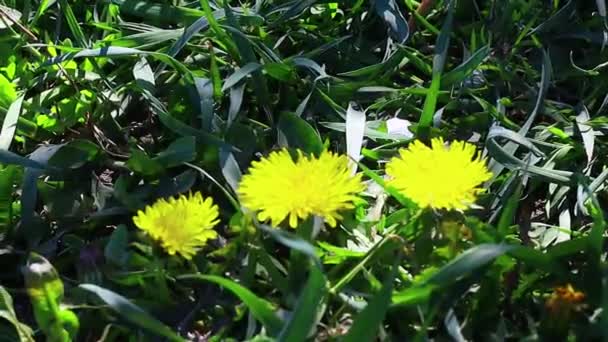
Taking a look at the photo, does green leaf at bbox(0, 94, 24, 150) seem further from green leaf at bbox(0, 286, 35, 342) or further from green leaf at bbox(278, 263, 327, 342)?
green leaf at bbox(278, 263, 327, 342)

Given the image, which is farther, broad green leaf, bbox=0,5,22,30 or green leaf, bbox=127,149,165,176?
broad green leaf, bbox=0,5,22,30

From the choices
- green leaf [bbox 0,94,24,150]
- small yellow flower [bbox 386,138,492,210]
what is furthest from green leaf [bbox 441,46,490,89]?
green leaf [bbox 0,94,24,150]

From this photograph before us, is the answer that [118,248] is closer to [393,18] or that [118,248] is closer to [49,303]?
[49,303]

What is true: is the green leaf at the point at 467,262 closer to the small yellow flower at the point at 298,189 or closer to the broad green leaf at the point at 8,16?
the small yellow flower at the point at 298,189

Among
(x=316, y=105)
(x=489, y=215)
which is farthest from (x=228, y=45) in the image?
(x=489, y=215)

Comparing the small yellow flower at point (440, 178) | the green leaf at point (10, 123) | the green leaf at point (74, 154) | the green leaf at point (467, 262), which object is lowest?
the green leaf at point (74, 154)

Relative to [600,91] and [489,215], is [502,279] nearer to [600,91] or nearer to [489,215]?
[489,215]

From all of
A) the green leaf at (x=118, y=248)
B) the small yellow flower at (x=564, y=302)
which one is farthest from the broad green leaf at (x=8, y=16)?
the small yellow flower at (x=564, y=302)
